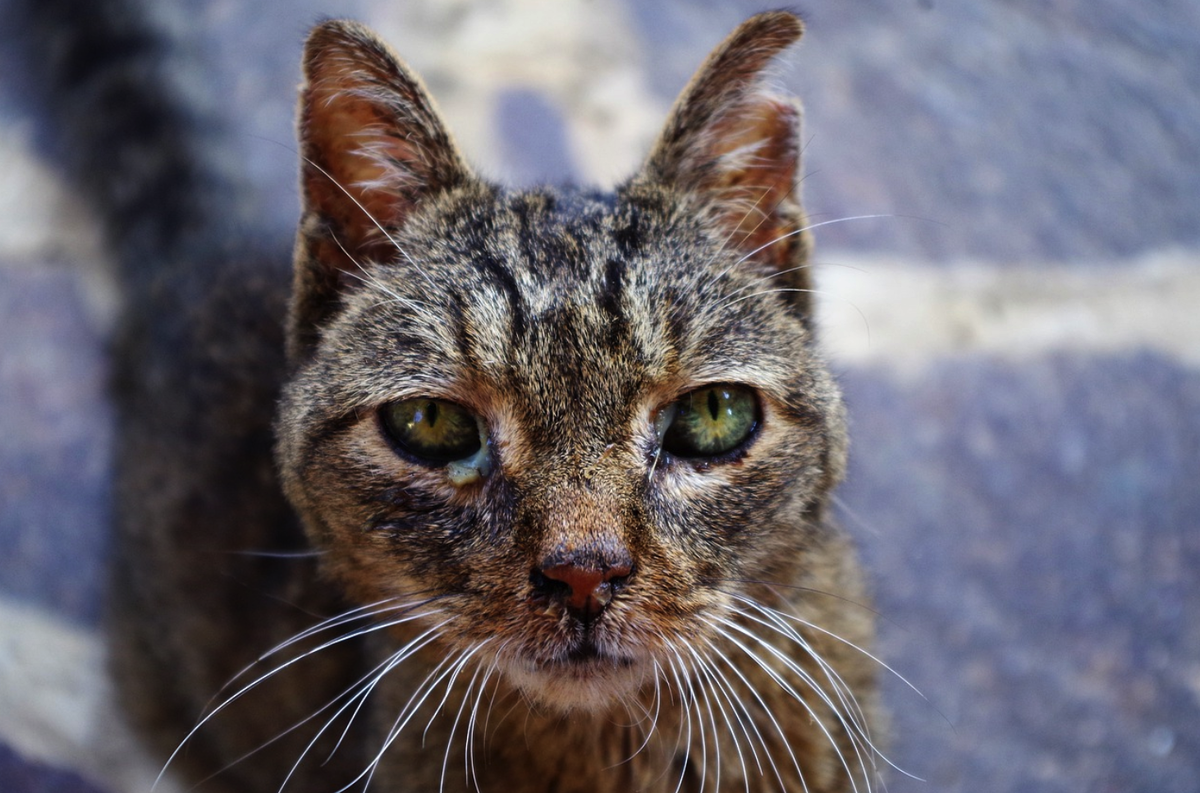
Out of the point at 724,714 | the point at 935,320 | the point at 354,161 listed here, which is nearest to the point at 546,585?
the point at 724,714

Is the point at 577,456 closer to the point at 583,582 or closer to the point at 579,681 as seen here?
the point at 583,582

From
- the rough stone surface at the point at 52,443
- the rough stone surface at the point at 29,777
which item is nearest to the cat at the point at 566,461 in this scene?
the rough stone surface at the point at 29,777

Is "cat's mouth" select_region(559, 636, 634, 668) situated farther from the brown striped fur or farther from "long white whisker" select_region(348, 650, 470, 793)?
"long white whisker" select_region(348, 650, 470, 793)

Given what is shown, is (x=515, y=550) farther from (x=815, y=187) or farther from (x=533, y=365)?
(x=815, y=187)

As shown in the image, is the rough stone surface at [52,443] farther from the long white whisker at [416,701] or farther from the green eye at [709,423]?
the green eye at [709,423]

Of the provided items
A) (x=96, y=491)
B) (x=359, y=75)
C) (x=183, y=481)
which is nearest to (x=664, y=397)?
(x=359, y=75)

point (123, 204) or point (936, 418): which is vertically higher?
point (123, 204)
